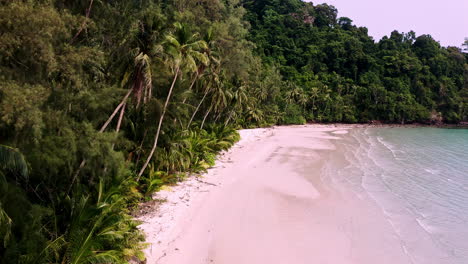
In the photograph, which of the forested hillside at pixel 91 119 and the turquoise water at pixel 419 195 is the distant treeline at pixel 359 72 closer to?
the turquoise water at pixel 419 195

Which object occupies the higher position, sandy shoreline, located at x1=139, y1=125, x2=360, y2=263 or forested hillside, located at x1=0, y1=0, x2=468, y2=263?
forested hillside, located at x1=0, y1=0, x2=468, y2=263

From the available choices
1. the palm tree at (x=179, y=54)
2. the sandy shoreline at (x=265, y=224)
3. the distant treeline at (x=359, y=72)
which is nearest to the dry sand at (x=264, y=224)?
the sandy shoreline at (x=265, y=224)

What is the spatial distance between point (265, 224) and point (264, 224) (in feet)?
0.13

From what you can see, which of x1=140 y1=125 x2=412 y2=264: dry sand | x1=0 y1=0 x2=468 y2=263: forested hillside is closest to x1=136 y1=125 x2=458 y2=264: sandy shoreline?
x1=140 y1=125 x2=412 y2=264: dry sand

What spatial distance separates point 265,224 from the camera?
38.2 feet

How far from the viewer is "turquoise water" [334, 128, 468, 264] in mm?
11172

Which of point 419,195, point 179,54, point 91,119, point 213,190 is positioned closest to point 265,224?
point 213,190

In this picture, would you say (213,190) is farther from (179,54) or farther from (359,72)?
(359,72)

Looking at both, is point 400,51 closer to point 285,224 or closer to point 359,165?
point 359,165

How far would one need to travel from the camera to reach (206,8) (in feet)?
109

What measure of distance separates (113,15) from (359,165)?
21.4 m

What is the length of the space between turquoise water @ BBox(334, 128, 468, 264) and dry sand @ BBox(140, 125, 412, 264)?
877mm

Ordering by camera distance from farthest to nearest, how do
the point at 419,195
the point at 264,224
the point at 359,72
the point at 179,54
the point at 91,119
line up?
the point at 359,72 < the point at 419,195 < the point at 179,54 < the point at 264,224 < the point at 91,119

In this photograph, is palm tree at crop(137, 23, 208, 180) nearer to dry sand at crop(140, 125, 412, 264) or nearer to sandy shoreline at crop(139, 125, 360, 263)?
sandy shoreline at crop(139, 125, 360, 263)
